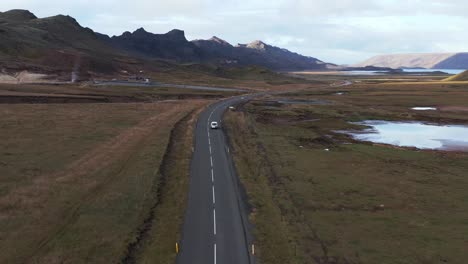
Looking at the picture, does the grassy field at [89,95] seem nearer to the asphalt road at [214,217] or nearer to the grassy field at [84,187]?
the grassy field at [84,187]

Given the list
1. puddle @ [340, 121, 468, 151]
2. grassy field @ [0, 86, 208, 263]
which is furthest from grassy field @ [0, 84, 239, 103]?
puddle @ [340, 121, 468, 151]

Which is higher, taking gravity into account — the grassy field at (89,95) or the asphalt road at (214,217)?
the grassy field at (89,95)

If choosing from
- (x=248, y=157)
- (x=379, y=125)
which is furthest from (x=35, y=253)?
(x=379, y=125)

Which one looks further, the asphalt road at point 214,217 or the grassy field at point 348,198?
the grassy field at point 348,198

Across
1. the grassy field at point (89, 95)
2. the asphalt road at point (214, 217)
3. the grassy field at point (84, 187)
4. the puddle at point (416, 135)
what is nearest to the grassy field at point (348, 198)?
the asphalt road at point (214, 217)

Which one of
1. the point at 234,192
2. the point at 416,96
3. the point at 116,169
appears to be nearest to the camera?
the point at 234,192

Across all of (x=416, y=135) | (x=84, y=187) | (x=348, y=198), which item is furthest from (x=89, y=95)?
(x=348, y=198)

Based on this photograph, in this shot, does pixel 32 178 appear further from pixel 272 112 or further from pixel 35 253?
pixel 272 112
